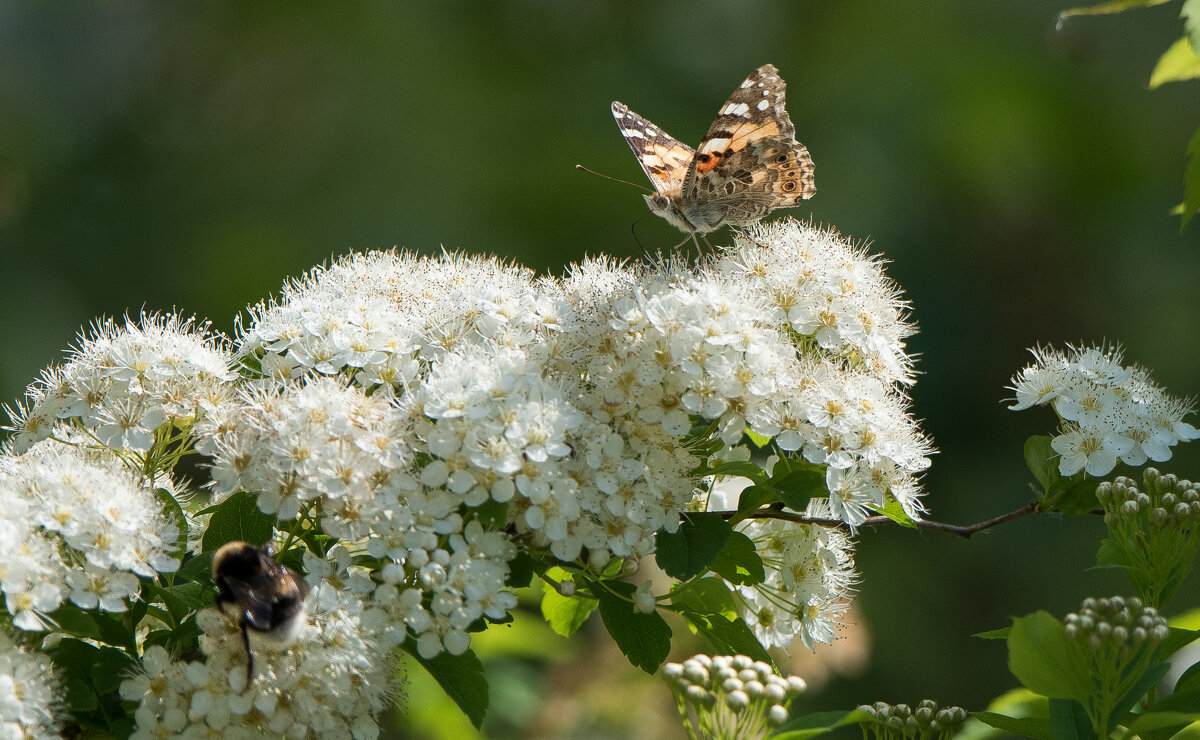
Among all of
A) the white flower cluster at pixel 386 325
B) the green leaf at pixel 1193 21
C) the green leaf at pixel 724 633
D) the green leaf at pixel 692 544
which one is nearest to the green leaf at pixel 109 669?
the white flower cluster at pixel 386 325

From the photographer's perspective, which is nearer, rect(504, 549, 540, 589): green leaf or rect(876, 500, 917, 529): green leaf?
rect(504, 549, 540, 589): green leaf

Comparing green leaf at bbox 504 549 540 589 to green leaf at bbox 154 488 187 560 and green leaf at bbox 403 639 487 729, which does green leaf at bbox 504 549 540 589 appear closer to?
green leaf at bbox 403 639 487 729

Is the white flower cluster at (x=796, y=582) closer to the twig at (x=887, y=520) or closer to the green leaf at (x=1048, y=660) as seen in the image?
the twig at (x=887, y=520)

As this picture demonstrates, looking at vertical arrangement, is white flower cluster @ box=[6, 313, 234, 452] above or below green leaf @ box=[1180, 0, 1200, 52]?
below

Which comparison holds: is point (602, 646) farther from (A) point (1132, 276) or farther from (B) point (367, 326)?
(A) point (1132, 276)

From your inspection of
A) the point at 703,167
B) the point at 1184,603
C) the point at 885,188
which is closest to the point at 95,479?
the point at 703,167

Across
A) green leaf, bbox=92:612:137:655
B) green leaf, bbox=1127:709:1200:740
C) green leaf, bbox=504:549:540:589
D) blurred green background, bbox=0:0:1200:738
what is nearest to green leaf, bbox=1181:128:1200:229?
green leaf, bbox=1127:709:1200:740
